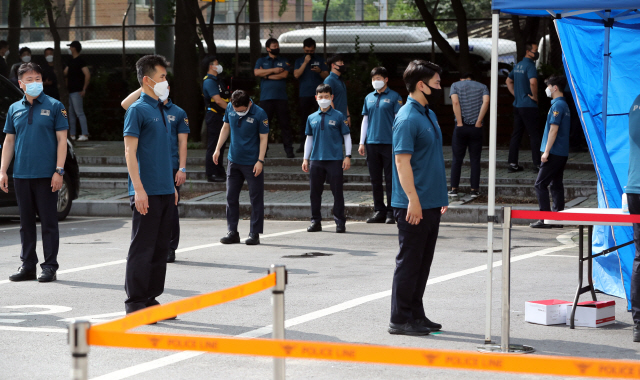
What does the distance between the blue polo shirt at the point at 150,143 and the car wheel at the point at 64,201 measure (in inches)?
252

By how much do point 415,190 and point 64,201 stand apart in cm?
801

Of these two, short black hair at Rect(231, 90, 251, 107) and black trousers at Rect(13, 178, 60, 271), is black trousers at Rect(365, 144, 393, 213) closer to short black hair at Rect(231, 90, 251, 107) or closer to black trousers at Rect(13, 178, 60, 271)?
short black hair at Rect(231, 90, 251, 107)

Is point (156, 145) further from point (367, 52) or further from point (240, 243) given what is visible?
point (367, 52)

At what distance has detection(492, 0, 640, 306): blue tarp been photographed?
727 centimetres

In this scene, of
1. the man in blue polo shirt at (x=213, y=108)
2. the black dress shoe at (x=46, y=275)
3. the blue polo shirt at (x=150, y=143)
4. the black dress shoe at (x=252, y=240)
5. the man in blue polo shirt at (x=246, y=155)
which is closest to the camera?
the blue polo shirt at (x=150, y=143)

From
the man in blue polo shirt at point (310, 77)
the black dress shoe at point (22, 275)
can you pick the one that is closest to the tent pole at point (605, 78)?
the black dress shoe at point (22, 275)

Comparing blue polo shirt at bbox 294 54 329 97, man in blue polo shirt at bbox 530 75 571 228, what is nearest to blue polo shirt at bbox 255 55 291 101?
blue polo shirt at bbox 294 54 329 97

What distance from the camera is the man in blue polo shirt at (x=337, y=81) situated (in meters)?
13.5

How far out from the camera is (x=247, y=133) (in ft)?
34.5

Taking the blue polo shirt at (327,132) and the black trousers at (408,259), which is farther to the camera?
the blue polo shirt at (327,132)

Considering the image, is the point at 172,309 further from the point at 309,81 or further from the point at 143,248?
the point at 309,81

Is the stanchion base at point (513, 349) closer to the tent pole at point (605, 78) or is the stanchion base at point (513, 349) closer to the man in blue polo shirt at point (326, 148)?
the tent pole at point (605, 78)

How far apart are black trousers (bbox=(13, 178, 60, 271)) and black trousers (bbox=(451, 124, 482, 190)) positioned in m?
6.77

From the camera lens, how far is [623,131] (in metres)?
7.33
